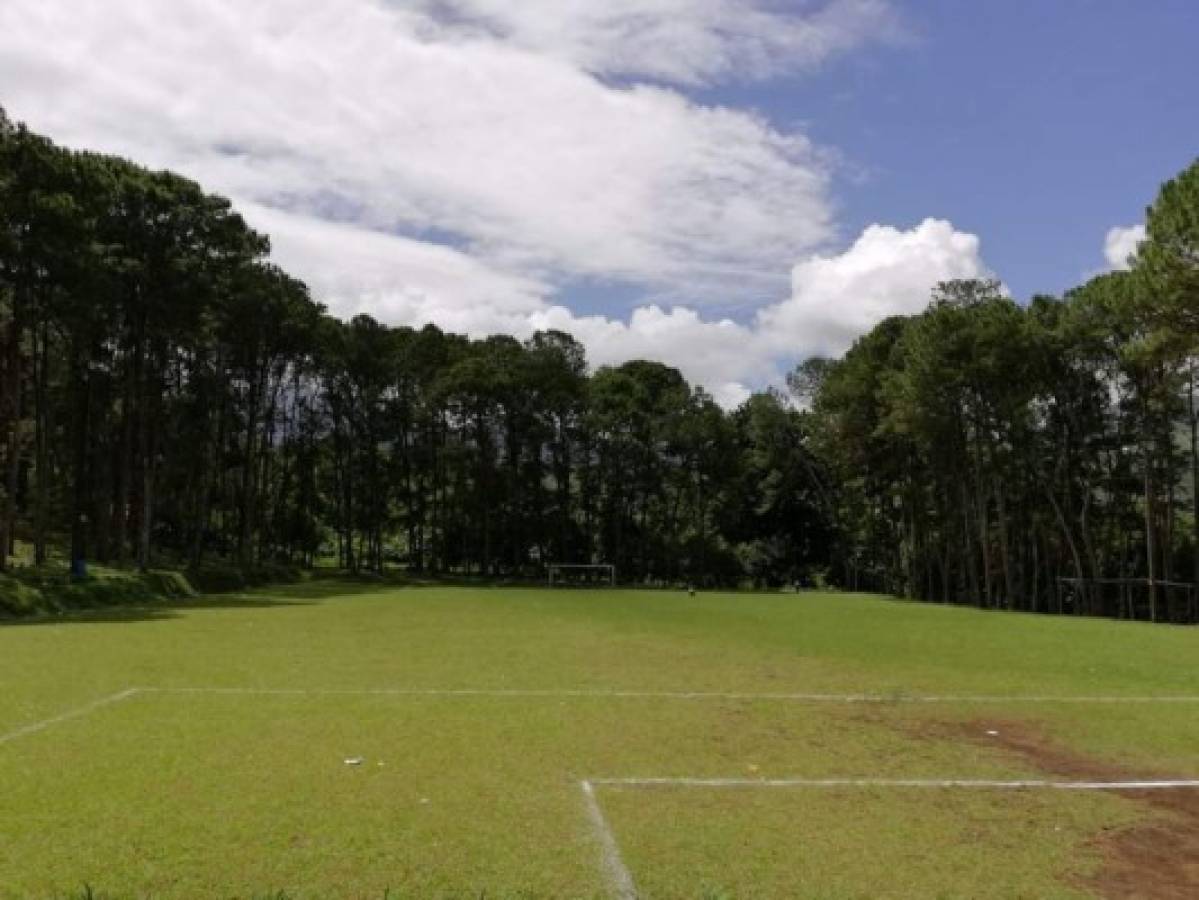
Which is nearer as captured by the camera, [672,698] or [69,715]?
[69,715]

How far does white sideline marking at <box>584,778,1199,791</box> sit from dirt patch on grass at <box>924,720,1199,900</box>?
0.15 m

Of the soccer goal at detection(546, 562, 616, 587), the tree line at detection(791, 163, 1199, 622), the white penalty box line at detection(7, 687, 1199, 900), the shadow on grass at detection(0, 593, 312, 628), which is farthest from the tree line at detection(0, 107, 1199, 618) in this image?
the white penalty box line at detection(7, 687, 1199, 900)

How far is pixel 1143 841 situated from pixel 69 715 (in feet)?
29.6

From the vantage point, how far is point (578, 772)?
7605mm

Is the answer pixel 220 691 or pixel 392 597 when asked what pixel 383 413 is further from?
pixel 220 691

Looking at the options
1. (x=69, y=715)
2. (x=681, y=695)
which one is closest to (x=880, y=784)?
(x=681, y=695)

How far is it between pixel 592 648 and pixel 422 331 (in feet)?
137

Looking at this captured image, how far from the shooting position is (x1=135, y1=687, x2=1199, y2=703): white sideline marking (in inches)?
442

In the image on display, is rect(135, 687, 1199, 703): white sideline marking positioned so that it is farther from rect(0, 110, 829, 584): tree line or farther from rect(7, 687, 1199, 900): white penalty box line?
rect(0, 110, 829, 584): tree line

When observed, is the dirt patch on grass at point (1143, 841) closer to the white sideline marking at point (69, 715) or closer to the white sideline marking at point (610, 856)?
the white sideline marking at point (610, 856)

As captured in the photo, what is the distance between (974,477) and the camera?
43.0 metres

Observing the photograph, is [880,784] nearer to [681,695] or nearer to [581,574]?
[681,695]

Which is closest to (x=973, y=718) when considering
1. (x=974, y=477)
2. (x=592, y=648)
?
(x=592, y=648)

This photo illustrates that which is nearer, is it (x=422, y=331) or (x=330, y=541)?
(x=422, y=331)
